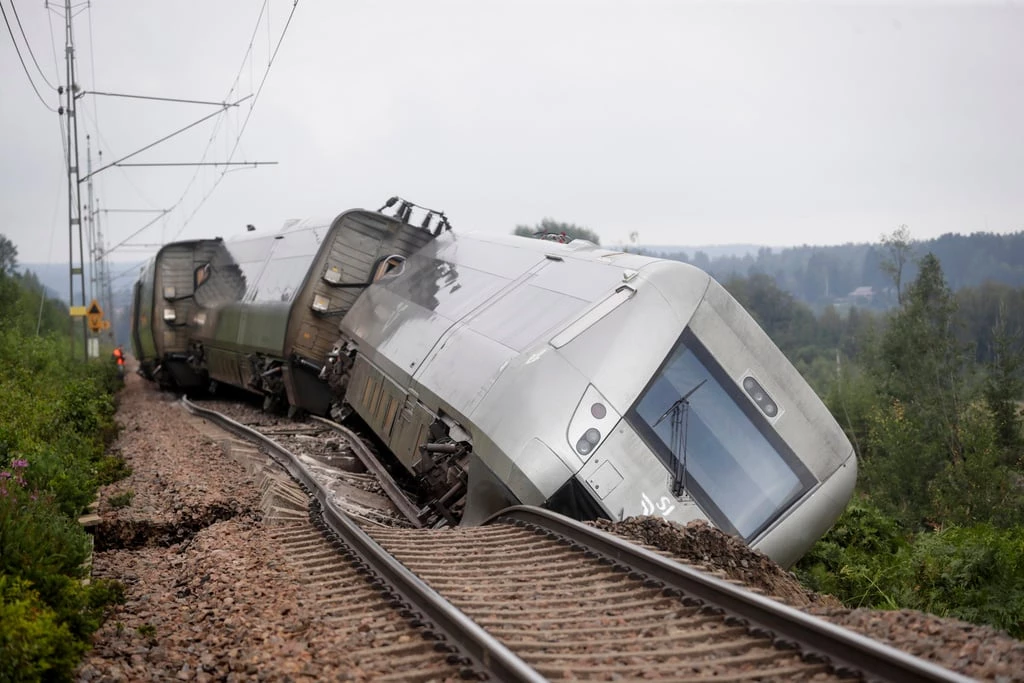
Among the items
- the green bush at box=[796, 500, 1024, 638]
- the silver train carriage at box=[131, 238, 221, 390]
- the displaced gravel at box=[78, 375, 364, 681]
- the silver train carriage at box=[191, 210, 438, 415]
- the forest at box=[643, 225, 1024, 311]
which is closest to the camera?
the displaced gravel at box=[78, 375, 364, 681]

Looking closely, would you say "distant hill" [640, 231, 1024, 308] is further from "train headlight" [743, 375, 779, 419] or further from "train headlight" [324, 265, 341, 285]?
"train headlight" [743, 375, 779, 419]

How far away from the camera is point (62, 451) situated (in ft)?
34.2

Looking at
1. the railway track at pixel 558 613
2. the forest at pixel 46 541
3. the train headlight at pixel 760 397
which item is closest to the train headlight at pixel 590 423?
the railway track at pixel 558 613

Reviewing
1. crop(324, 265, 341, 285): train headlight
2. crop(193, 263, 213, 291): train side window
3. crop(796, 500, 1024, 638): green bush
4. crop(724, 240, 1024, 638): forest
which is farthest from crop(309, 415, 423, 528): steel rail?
crop(193, 263, 213, 291): train side window

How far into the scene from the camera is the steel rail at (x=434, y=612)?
14.3ft

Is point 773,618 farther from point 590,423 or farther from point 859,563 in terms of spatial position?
point 859,563

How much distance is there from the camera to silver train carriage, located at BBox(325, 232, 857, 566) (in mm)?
7961

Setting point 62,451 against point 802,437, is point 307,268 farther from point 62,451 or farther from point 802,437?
point 802,437

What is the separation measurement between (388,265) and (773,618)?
42.4 ft

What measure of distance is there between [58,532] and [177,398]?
2314cm

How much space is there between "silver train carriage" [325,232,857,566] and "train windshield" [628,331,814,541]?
0.01 metres

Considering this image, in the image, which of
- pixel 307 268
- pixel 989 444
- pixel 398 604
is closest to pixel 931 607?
pixel 398 604

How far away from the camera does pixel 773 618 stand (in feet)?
15.7

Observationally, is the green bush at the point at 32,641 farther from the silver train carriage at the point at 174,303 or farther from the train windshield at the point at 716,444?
the silver train carriage at the point at 174,303
